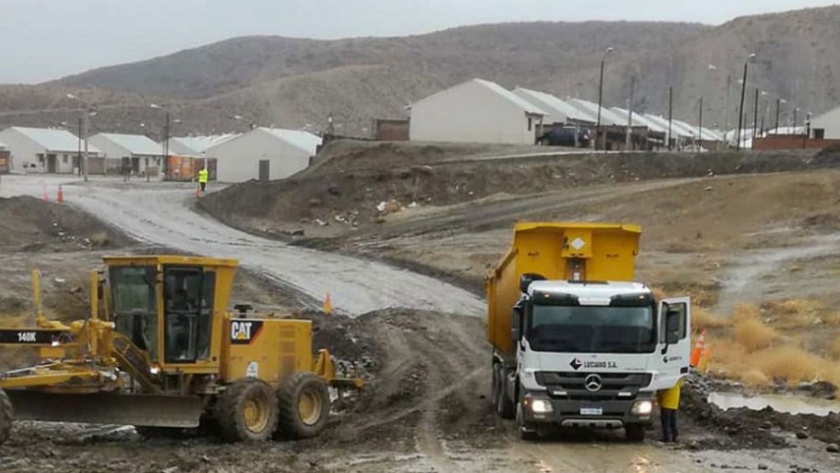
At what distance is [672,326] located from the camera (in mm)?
20359

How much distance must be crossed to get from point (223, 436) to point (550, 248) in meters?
7.37

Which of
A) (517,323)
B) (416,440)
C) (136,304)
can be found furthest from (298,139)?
(136,304)

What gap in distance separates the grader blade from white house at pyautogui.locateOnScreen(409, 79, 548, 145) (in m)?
79.2

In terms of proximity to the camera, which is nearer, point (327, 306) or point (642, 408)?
point (642, 408)

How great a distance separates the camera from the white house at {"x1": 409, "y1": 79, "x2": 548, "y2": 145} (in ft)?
317

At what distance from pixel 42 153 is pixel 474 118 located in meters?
51.8

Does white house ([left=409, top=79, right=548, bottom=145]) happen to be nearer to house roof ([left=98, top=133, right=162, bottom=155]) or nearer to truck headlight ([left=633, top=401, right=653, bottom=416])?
house roof ([left=98, top=133, right=162, bottom=155])

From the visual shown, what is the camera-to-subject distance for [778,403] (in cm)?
2828

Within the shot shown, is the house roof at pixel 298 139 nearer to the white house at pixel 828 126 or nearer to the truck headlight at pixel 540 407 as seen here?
the white house at pixel 828 126

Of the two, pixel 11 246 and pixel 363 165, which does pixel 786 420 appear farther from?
pixel 363 165

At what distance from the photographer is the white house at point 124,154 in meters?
132

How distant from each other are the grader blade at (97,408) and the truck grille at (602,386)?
5855 mm

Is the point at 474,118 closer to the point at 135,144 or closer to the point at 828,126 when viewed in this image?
the point at 828,126

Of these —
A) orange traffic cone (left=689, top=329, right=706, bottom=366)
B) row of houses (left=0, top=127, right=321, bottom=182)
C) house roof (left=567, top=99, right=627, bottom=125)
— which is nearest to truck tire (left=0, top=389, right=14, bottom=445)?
orange traffic cone (left=689, top=329, right=706, bottom=366)
